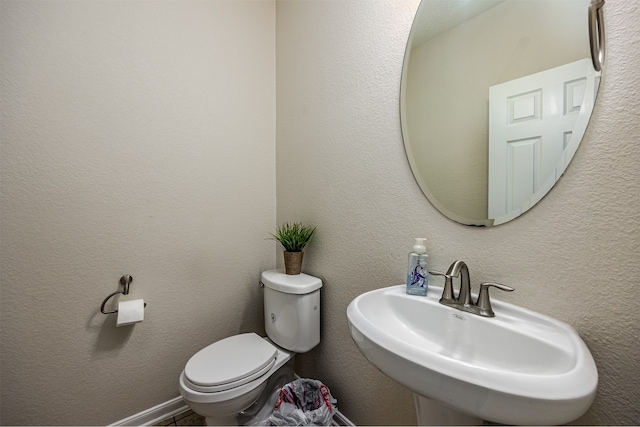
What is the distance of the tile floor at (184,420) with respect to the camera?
4.48ft

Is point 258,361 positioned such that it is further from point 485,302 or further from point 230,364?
point 485,302

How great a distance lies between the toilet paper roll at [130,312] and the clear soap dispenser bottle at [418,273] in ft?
3.92

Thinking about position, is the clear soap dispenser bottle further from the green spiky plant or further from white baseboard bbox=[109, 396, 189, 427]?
white baseboard bbox=[109, 396, 189, 427]

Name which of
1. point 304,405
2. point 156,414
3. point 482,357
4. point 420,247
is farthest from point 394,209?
point 156,414

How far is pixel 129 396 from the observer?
131cm

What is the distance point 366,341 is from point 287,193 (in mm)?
1143

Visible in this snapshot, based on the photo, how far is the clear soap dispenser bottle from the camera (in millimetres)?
924

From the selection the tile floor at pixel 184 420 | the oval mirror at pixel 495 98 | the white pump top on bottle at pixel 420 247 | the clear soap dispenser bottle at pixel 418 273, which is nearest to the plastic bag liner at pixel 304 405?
the tile floor at pixel 184 420

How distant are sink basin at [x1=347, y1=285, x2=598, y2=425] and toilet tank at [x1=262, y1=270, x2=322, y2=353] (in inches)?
19.0

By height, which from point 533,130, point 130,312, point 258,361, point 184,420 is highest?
point 533,130

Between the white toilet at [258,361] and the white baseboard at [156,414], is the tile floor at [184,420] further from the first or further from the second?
the white toilet at [258,361]

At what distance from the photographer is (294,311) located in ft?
4.28

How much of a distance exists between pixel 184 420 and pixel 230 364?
545 mm

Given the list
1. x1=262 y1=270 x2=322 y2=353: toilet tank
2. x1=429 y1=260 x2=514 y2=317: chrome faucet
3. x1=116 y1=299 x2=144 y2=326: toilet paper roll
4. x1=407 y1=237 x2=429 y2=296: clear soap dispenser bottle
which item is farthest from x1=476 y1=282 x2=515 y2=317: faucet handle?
x1=116 y1=299 x2=144 y2=326: toilet paper roll
